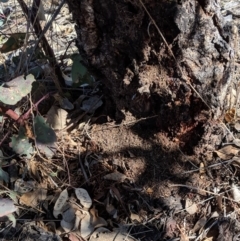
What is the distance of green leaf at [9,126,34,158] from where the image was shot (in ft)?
5.69

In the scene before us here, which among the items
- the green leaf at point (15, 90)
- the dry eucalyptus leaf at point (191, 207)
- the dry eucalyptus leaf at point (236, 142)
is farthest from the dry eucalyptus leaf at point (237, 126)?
the green leaf at point (15, 90)

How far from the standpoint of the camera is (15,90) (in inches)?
63.0

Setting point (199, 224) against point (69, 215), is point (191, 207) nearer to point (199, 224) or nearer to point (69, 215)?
point (199, 224)

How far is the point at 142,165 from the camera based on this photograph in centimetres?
Result: 176

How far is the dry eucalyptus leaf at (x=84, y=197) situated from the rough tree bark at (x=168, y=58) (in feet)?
1.14

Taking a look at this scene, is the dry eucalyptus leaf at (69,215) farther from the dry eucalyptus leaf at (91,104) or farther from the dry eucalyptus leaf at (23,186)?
the dry eucalyptus leaf at (91,104)

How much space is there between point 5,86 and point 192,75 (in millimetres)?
626

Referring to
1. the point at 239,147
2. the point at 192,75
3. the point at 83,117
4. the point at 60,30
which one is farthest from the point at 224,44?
the point at 60,30

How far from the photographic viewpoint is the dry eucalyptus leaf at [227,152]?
5.78 ft

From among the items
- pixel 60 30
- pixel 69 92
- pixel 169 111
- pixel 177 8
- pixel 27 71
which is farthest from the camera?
pixel 60 30

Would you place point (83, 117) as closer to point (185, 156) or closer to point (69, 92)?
point (69, 92)

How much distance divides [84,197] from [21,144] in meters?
0.30

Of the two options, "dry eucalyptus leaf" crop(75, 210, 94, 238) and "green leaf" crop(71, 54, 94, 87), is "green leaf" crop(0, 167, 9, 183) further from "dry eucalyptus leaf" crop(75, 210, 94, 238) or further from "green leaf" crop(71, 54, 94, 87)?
"green leaf" crop(71, 54, 94, 87)

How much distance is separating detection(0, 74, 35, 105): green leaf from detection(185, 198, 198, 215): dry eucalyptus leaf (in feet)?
2.25
